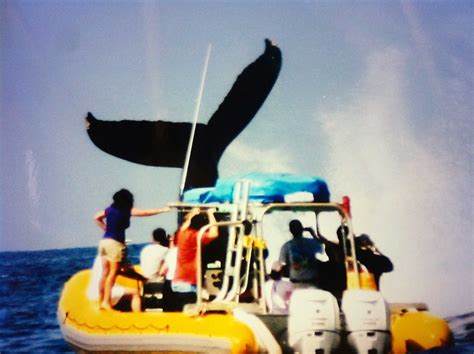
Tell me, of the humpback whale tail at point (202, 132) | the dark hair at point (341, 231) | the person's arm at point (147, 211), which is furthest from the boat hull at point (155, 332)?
the humpback whale tail at point (202, 132)

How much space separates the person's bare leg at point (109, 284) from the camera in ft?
15.3

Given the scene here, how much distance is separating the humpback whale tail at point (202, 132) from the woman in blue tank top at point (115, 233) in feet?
8.38

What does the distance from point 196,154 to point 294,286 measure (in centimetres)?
343

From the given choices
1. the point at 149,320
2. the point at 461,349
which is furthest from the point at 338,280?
the point at 461,349

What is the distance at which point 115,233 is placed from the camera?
4688 mm

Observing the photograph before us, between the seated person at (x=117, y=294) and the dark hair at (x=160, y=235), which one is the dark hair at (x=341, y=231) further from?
the seated person at (x=117, y=294)

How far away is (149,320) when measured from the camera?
4.37 metres

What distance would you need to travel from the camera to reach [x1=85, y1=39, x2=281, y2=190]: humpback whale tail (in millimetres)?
7434

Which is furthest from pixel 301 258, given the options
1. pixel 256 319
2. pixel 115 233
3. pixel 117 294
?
pixel 117 294

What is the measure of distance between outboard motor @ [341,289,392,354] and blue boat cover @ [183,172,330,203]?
3.64ft

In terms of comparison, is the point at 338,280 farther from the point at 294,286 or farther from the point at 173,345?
the point at 173,345

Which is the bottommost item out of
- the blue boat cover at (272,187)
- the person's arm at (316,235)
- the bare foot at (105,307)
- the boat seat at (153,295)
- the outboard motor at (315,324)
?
the outboard motor at (315,324)

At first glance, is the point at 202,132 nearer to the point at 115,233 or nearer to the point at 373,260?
the point at 115,233

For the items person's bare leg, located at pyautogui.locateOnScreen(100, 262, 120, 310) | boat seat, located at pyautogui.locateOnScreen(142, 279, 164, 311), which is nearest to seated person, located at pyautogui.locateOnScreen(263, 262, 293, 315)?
boat seat, located at pyautogui.locateOnScreen(142, 279, 164, 311)
